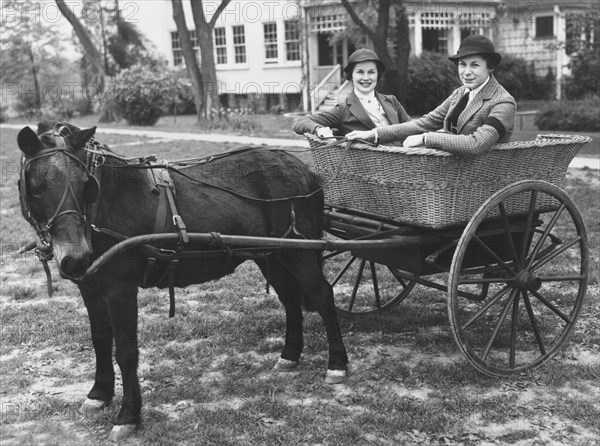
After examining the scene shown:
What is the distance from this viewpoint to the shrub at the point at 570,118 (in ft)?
63.8

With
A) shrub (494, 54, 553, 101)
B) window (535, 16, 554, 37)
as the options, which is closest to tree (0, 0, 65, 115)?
shrub (494, 54, 553, 101)

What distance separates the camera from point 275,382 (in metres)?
5.00

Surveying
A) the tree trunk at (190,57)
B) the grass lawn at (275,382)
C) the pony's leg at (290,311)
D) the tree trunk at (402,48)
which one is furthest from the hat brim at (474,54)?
the tree trunk at (190,57)

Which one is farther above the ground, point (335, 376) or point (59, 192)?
point (59, 192)

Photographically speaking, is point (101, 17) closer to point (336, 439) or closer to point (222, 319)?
point (222, 319)

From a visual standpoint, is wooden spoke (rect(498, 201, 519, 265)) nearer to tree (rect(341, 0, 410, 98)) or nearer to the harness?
the harness

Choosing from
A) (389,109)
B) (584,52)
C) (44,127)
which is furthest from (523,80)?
(44,127)

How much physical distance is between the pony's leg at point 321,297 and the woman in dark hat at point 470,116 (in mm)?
880

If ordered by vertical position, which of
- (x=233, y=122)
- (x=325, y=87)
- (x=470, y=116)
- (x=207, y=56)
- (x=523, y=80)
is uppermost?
(x=207, y=56)

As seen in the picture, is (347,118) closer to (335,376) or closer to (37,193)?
(335,376)

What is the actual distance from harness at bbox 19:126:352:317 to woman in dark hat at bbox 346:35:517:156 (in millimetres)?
907

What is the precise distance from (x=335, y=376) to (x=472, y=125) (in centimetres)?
188

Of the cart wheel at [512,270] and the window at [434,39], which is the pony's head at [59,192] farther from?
the window at [434,39]

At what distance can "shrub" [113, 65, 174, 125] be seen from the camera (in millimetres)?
25719
